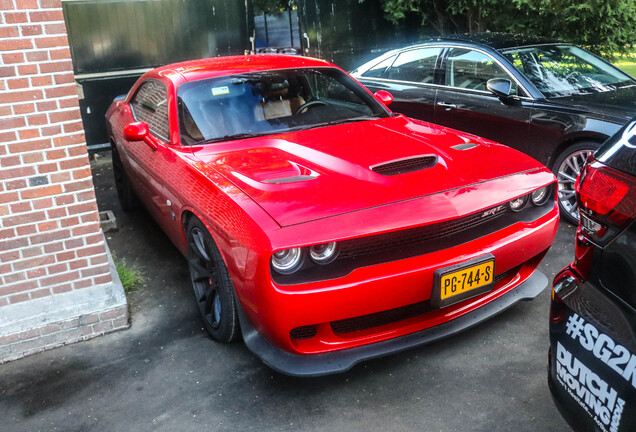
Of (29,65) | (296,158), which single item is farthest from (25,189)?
(296,158)

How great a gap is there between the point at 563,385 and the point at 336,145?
188 centimetres

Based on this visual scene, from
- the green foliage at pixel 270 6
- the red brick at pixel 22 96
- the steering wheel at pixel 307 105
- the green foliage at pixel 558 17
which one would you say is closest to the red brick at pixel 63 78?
the red brick at pixel 22 96

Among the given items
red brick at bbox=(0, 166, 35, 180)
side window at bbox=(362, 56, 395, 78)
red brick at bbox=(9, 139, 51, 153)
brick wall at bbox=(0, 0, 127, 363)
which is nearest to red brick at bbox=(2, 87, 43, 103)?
brick wall at bbox=(0, 0, 127, 363)

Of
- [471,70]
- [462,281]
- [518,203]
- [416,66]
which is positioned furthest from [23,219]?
[416,66]

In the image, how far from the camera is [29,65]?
3014mm

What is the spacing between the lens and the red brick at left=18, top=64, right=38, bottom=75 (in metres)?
3.00

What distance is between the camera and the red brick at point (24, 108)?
304 cm

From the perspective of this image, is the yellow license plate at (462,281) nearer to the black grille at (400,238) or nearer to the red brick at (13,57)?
the black grille at (400,238)

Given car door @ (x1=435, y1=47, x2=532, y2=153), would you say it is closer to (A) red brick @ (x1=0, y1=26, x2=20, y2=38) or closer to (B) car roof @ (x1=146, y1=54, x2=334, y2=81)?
(B) car roof @ (x1=146, y1=54, x2=334, y2=81)

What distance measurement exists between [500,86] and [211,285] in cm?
319

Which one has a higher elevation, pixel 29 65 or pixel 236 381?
pixel 29 65

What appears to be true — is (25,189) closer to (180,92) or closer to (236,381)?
(180,92)

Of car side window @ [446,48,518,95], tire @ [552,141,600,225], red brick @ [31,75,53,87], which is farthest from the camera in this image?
car side window @ [446,48,518,95]

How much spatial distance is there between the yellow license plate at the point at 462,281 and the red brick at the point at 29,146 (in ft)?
7.19
